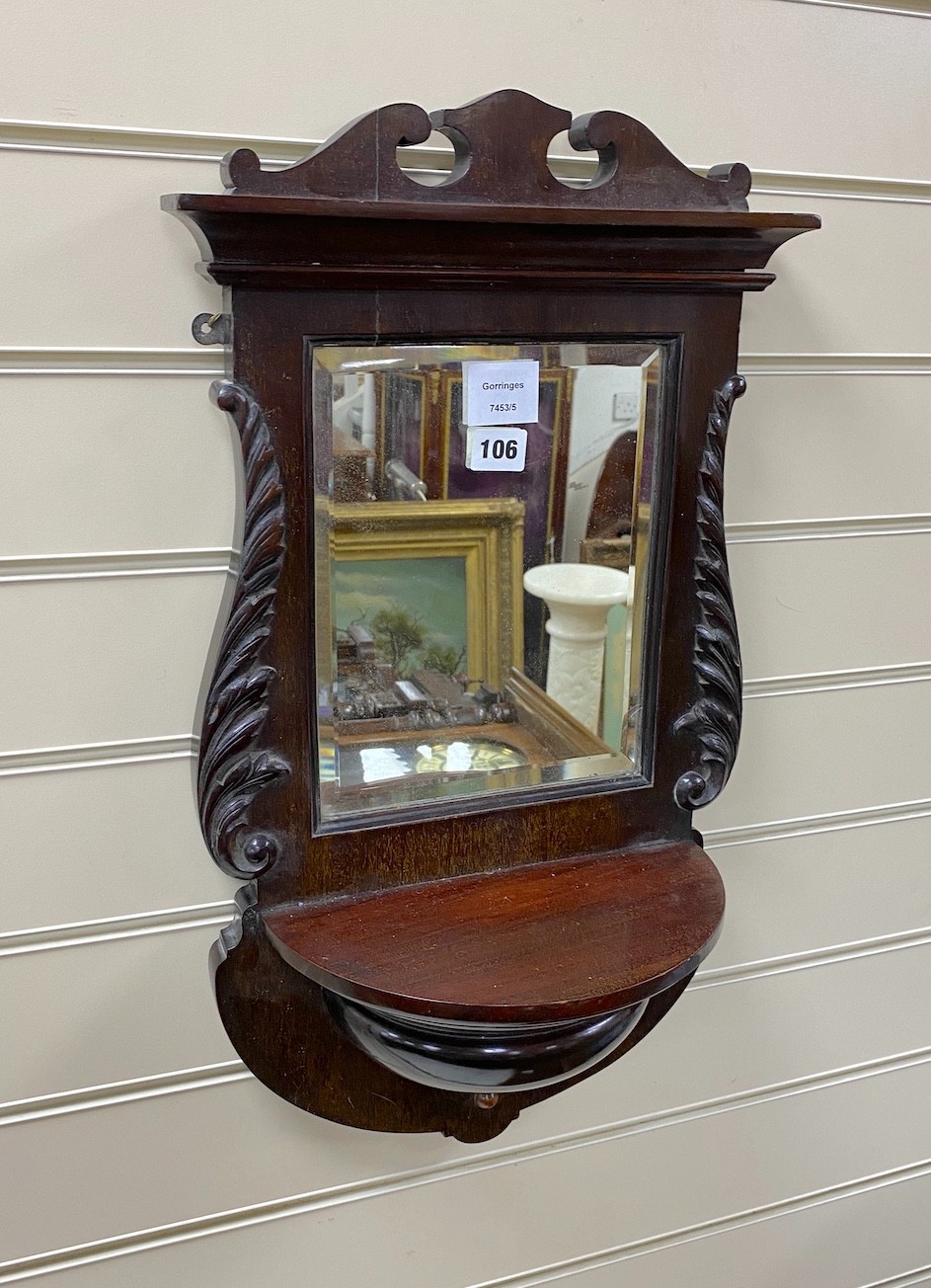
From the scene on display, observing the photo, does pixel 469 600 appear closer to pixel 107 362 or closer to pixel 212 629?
pixel 212 629

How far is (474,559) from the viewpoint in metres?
0.75

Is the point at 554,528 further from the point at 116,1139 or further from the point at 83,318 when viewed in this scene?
the point at 116,1139

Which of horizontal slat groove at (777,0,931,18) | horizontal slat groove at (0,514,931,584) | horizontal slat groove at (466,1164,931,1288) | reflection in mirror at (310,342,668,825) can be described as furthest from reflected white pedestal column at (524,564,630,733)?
horizontal slat groove at (466,1164,931,1288)

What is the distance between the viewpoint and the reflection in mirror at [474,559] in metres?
0.71

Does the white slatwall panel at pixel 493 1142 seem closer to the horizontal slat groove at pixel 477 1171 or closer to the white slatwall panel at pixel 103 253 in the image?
the horizontal slat groove at pixel 477 1171

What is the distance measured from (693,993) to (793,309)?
58cm

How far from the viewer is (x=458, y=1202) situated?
37.6 inches

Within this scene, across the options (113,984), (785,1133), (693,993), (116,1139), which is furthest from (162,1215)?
(785,1133)

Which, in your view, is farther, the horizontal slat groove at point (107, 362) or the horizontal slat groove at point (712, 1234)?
the horizontal slat groove at point (712, 1234)

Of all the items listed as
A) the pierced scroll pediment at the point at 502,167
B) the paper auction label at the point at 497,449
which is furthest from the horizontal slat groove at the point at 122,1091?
the pierced scroll pediment at the point at 502,167

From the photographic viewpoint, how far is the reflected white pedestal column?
2.55 feet

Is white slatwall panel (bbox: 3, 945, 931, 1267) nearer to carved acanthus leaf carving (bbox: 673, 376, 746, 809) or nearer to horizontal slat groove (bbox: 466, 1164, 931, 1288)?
horizontal slat groove (bbox: 466, 1164, 931, 1288)

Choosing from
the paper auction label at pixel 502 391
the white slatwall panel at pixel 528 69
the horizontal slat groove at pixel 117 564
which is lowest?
the horizontal slat groove at pixel 117 564

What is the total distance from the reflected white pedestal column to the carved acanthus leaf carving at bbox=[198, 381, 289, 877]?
184 mm
